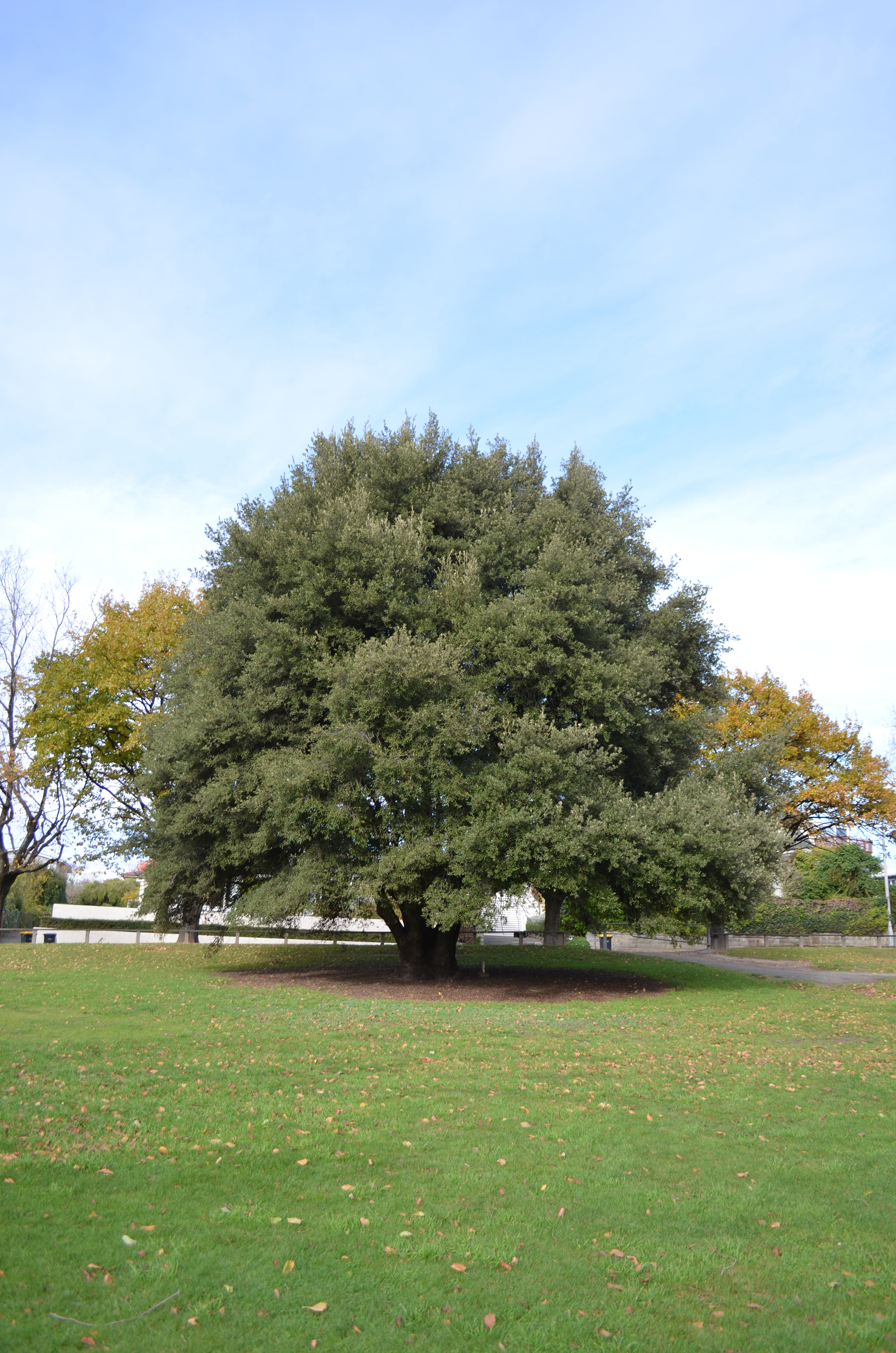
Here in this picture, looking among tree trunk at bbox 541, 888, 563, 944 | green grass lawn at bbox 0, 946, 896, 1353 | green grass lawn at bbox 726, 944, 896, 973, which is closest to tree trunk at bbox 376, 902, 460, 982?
green grass lawn at bbox 0, 946, 896, 1353

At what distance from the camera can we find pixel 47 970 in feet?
70.0

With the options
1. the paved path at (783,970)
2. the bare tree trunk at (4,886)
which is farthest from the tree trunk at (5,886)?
the paved path at (783,970)

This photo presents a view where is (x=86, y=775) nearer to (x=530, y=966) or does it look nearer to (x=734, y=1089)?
(x=530, y=966)

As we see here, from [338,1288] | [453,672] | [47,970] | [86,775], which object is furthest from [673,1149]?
[86,775]

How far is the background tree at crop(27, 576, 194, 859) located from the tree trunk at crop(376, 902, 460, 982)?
46.2 ft

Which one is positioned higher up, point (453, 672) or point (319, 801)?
Result: point (453, 672)

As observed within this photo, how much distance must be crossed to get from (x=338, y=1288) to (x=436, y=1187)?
1752 millimetres

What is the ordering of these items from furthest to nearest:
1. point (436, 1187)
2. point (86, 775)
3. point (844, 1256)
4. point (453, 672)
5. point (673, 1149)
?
1. point (86, 775)
2. point (453, 672)
3. point (673, 1149)
4. point (436, 1187)
5. point (844, 1256)

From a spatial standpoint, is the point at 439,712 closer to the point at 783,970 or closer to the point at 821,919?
the point at 783,970

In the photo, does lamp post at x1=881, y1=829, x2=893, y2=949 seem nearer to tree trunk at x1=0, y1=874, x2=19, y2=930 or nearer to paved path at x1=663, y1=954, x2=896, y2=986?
paved path at x1=663, y1=954, x2=896, y2=986

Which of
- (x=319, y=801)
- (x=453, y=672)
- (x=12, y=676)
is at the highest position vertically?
(x=12, y=676)

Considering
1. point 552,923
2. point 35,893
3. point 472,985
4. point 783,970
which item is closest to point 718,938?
point 552,923

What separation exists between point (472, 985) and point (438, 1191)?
50.3 ft

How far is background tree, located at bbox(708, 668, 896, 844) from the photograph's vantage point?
40.4 meters
